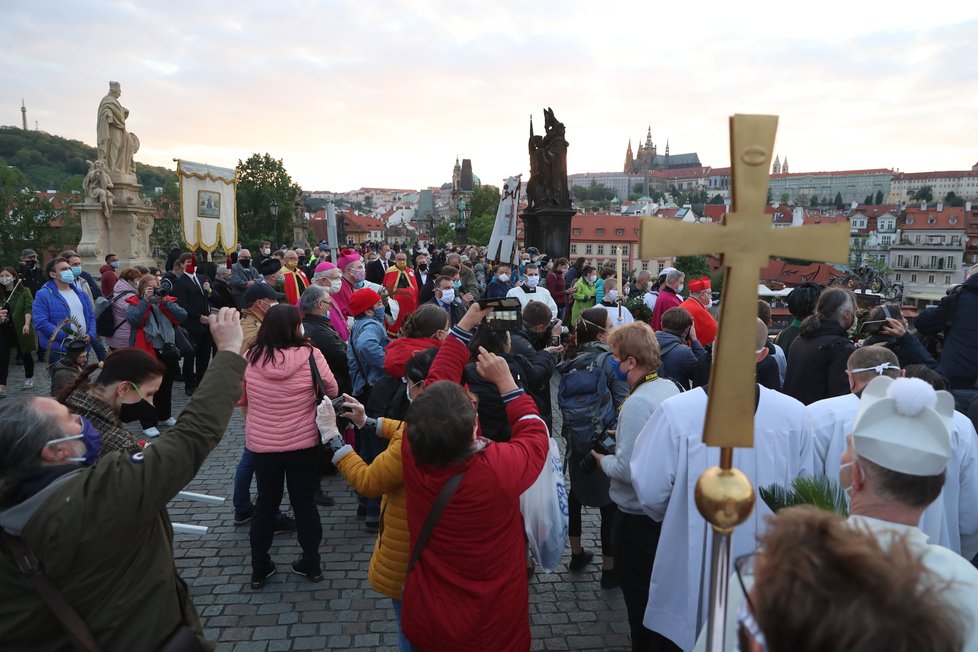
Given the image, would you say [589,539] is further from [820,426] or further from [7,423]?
[7,423]

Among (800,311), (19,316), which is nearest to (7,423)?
(800,311)

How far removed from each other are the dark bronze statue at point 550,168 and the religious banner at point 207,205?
30.9ft

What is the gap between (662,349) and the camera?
15.5ft

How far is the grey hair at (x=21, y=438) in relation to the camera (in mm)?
1725

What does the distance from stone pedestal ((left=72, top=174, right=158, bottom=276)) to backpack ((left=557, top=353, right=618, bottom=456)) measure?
14.3m

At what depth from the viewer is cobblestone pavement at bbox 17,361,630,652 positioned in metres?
3.60

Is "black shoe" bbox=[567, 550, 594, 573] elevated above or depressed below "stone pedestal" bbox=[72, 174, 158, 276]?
below

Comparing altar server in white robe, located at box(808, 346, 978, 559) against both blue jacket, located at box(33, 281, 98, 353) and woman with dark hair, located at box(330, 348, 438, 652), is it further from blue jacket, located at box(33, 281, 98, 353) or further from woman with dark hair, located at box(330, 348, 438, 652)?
blue jacket, located at box(33, 281, 98, 353)

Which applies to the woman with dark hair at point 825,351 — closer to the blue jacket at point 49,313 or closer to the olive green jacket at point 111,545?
the olive green jacket at point 111,545

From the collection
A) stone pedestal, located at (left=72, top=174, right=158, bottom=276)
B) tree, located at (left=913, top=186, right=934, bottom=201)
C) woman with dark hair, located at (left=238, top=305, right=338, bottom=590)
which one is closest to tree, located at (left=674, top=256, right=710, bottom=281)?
stone pedestal, located at (left=72, top=174, right=158, bottom=276)

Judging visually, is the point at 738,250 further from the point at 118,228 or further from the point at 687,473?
the point at 118,228

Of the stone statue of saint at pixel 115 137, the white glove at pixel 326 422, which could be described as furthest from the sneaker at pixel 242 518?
the stone statue of saint at pixel 115 137

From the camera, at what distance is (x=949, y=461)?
234 centimetres

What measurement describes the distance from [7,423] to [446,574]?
154 centimetres
